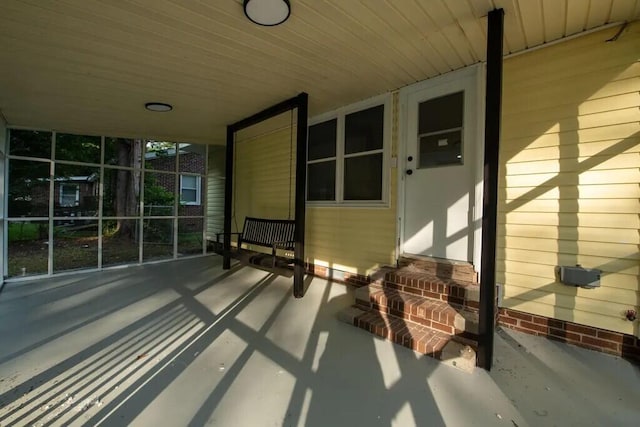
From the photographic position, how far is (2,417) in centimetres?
156

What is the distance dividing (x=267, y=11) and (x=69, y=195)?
17.3 ft

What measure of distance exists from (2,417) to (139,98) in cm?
347

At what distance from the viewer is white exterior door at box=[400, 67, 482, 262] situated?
9.87 ft

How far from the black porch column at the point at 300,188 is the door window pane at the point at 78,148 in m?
4.37

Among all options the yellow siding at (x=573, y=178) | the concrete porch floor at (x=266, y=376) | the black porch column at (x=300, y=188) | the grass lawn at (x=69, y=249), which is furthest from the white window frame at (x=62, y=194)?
the yellow siding at (x=573, y=178)

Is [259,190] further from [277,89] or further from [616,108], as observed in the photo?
[616,108]

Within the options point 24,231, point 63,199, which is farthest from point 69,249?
point 63,199

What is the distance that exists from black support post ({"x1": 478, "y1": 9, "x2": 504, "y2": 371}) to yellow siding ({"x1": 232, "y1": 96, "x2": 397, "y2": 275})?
1539 mm

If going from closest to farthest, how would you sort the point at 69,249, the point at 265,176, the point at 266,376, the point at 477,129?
1. the point at 266,376
2. the point at 477,129
3. the point at 69,249
4. the point at 265,176

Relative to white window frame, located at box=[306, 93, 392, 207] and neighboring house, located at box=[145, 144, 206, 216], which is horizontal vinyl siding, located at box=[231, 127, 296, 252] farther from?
neighboring house, located at box=[145, 144, 206, 216]

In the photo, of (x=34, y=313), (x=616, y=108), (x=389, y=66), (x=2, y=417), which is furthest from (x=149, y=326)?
(x=616, y=108)

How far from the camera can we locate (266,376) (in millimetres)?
1965

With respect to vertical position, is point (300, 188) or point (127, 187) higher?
point (127, 187)

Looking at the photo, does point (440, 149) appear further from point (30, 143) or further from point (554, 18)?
point (30, 143)
